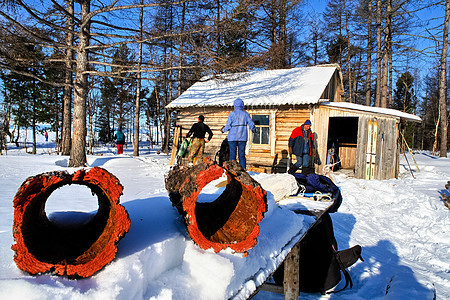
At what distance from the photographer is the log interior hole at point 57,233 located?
120 centimetres

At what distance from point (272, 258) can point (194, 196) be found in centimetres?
78

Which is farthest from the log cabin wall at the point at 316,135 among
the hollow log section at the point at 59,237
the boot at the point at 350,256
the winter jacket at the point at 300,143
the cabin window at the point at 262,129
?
the hollow log section at the point at 59,237

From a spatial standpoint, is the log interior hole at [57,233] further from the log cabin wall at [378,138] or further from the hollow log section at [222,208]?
the log cabin wall at [378,138]

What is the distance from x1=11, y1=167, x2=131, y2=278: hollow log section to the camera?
1.11m

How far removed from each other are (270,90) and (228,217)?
1142 centimetres

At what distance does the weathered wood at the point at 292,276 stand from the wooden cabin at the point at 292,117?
6.14 metres

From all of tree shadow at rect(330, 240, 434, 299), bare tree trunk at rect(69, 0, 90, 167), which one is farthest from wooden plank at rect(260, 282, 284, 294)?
bare tree trunk at rect(69, 0, 90, 167)

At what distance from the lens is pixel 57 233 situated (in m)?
1.47

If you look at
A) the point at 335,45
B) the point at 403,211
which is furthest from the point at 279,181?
the point at 335,45

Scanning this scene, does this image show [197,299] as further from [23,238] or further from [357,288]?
[357,288]

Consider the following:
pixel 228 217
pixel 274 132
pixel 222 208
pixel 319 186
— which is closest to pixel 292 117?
pixel 274 132

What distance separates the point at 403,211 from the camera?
6293 mm

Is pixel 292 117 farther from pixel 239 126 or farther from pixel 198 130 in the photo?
pixel 239 126

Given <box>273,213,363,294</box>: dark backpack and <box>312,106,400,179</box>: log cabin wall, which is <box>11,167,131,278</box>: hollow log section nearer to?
<box>273,213,363,294</box>: dark backpack
